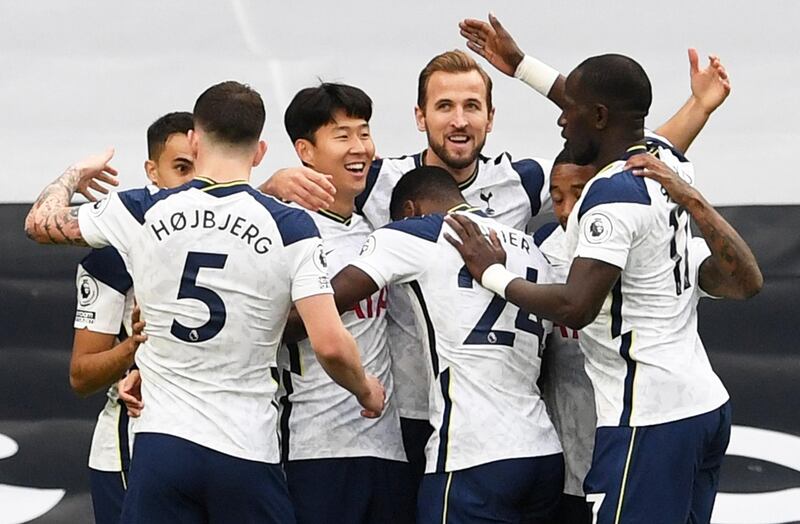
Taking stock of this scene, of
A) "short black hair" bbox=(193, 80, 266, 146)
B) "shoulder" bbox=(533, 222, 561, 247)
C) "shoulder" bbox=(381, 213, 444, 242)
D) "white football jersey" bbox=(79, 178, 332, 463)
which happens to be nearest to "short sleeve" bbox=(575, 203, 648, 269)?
"shoulder" bbox=(381, 213, 444, 242)

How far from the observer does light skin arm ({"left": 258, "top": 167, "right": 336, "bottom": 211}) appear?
404 cm

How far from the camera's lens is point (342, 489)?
164 inches

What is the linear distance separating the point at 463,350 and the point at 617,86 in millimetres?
846

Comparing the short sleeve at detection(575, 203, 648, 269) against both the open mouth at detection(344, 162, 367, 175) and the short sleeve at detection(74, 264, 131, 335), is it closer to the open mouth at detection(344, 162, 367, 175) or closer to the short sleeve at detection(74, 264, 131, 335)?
the open mouth at detection(344, 162, 367, 175)

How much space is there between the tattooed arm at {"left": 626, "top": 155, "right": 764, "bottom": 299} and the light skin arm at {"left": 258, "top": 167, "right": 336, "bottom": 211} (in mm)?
851

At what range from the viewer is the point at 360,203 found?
4.51m

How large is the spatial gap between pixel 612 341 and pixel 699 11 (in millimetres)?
2115

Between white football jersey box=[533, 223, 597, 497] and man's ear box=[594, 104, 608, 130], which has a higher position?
man's ear box=[594, 104, 608, 130]

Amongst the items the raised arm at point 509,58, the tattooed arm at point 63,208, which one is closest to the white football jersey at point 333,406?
the tattooed arm at point 63,208

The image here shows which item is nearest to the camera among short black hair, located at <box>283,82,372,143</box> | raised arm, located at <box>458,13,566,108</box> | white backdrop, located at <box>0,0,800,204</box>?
short black hair, located at <box>283,82,372,143</box>

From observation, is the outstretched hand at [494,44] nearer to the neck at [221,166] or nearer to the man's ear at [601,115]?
the man's ear at [601,115]

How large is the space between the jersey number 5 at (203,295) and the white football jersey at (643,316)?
0.95 meters

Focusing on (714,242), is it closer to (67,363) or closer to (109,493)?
(109,493)

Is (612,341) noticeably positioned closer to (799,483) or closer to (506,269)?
(506,269)
